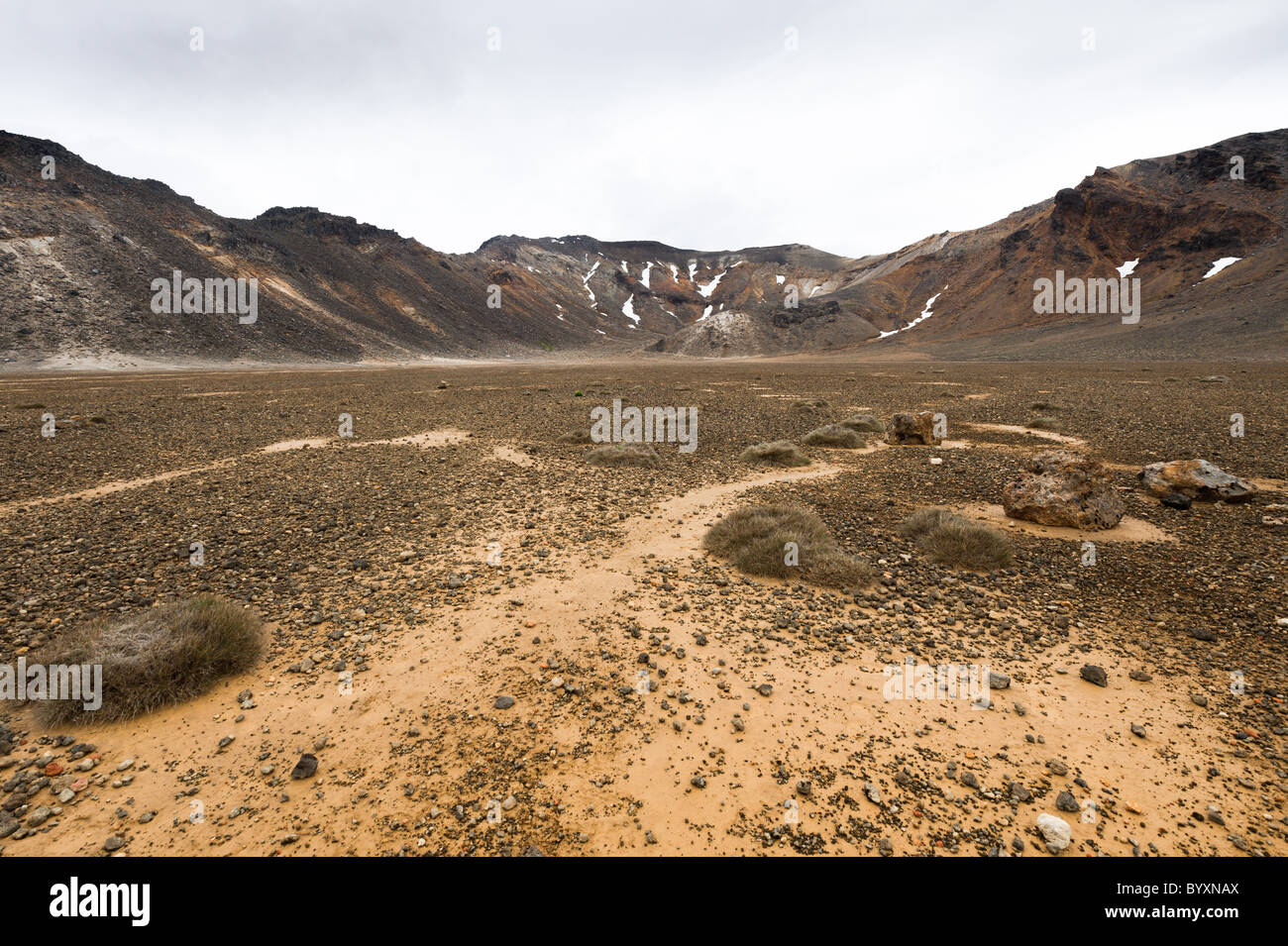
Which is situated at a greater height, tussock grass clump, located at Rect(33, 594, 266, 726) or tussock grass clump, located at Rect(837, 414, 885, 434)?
tussock grass clump, located at Rect(837, 414, 885, 434)

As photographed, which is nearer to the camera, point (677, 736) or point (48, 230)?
Result: point (677, 736)

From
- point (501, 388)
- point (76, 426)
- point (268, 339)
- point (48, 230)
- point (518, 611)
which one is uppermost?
point (48, 230)

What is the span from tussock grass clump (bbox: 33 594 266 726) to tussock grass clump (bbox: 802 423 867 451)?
15.3 metres

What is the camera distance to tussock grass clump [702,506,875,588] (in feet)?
24.5

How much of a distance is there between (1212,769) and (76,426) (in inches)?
1112

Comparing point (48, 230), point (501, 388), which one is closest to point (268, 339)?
point (48, 230)

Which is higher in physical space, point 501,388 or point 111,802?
point 501,388

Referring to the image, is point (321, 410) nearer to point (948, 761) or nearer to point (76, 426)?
point (76, 426)

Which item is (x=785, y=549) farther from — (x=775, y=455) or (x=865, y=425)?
(x=865, y=425)

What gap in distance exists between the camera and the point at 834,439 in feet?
56.2

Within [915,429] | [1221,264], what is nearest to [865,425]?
[915,429]

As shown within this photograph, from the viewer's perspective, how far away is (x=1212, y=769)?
4.11 m

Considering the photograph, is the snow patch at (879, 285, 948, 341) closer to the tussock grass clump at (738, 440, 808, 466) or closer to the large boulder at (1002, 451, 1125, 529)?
the tussock grass clump at (738, 440, 808, 466)

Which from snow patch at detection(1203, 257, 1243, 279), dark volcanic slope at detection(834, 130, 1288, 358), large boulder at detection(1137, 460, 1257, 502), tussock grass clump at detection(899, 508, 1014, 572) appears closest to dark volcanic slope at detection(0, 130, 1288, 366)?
dark volcanic slope at detection(834, 130, 1288, 358)
